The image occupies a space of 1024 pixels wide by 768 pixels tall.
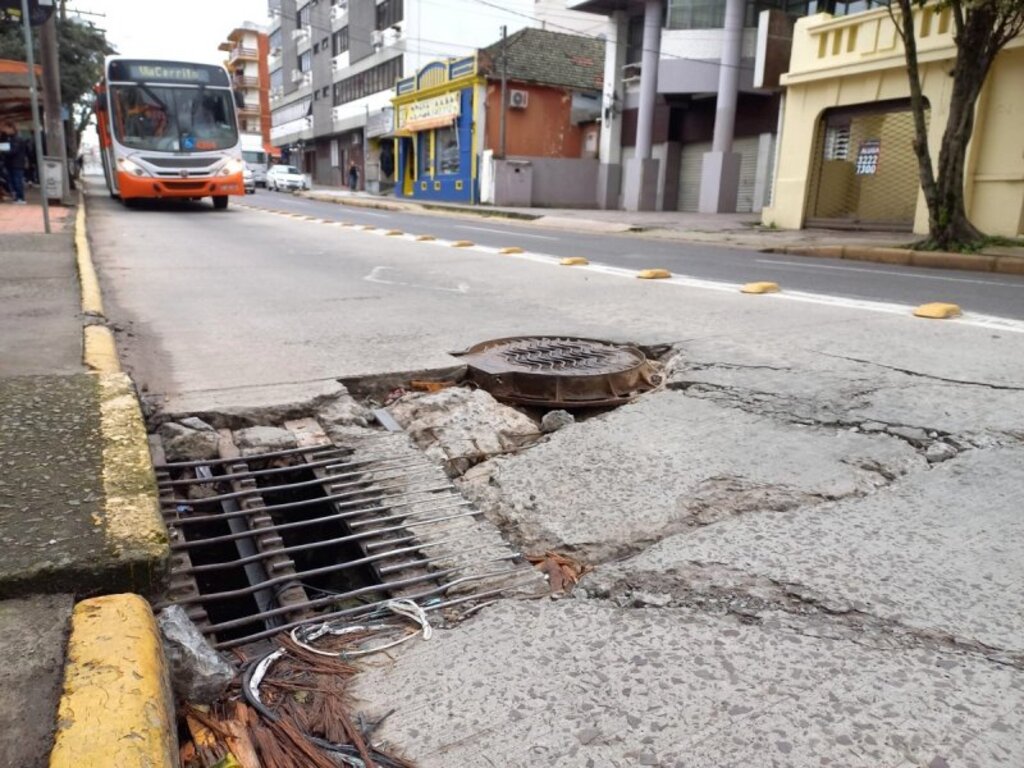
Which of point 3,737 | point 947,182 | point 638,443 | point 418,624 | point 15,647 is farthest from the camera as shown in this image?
point 947,182

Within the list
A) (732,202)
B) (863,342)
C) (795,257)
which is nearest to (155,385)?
(863,342)

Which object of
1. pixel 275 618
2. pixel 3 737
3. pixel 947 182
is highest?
pixel 947 182

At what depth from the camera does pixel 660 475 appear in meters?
2.83

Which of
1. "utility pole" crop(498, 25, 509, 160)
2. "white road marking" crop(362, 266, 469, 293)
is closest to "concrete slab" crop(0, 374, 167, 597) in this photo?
"white road marking" crop(362, 266, 469, 293)

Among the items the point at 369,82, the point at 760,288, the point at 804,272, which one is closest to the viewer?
the point at 760,288

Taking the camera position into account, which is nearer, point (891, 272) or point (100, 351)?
point (100, 351)

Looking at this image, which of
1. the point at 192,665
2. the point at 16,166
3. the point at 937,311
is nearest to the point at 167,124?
the point at 16,166

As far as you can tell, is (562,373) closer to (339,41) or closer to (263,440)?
(263,440)

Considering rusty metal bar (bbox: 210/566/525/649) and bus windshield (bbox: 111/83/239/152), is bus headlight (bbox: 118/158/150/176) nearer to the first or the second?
bus windshield (bbox: 111/83/239/152)

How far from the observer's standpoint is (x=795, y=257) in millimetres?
13156

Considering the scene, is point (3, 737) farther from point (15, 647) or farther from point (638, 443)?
point (638, 443)

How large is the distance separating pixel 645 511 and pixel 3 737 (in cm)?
179

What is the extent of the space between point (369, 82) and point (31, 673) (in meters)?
46.6

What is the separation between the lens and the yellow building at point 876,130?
45.3ft
